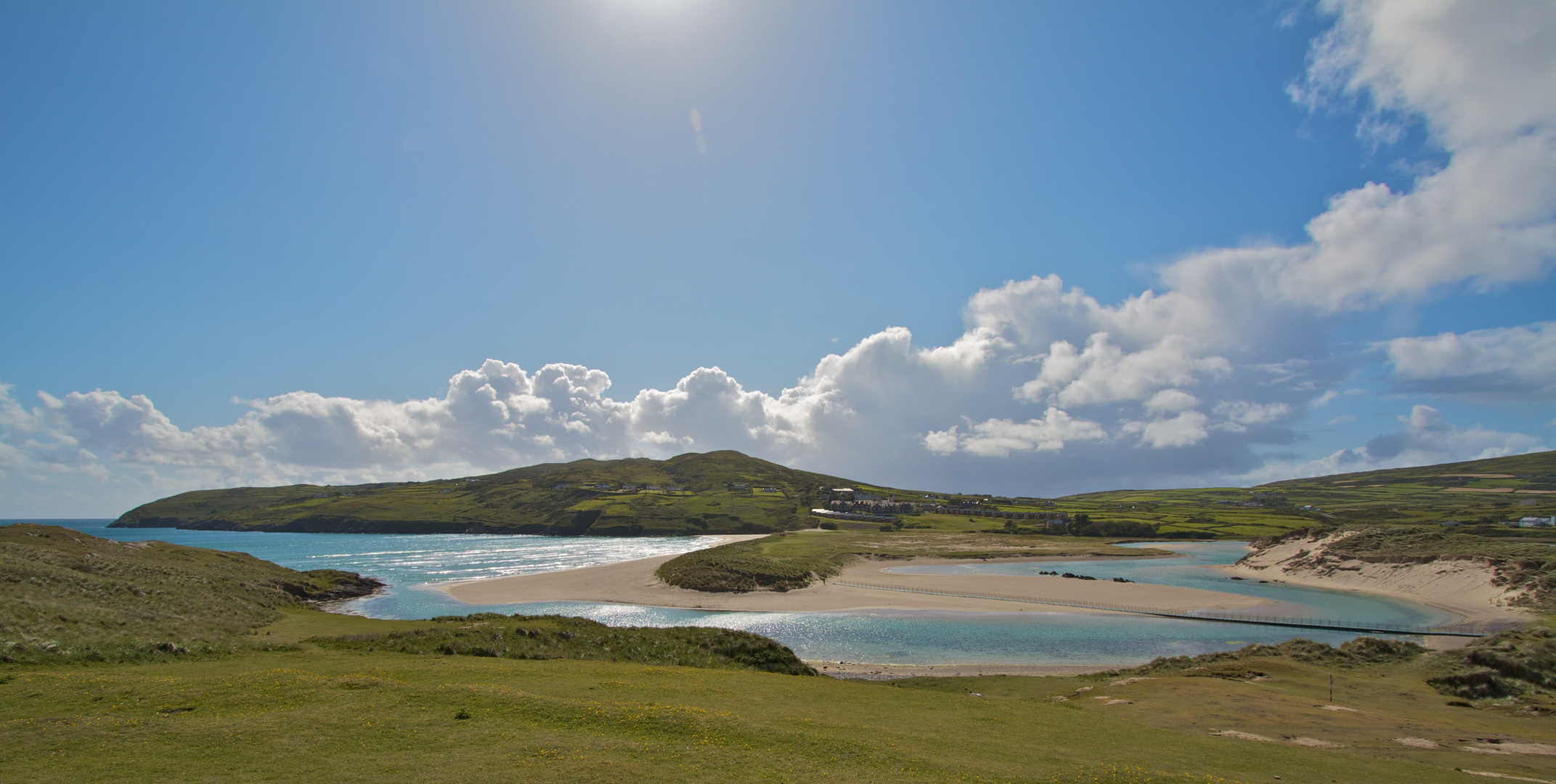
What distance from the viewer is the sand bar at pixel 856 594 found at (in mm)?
60938

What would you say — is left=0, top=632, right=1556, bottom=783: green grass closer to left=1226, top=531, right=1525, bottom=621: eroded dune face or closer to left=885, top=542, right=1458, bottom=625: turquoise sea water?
left=885, top=542, right=1458, bottom=625: turquoise sea water

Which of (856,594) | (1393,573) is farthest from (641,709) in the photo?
(1393,573)

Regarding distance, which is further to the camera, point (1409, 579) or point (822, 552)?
point (822, 552)

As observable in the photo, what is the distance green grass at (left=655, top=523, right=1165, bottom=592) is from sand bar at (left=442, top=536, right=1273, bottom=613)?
2319mm

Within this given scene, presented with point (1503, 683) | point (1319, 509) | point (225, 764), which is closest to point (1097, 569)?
point (1503, 683)

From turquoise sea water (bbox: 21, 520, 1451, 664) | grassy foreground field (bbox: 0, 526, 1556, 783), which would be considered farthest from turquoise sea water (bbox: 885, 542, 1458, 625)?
grassy foreground field (bbox: 0, 526, 1556, 783)

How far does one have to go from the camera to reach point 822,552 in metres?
96.6

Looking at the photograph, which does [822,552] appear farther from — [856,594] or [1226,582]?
[1226,582]

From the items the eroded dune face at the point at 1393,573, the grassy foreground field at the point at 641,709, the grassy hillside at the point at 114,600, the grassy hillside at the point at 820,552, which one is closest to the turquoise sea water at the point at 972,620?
the eroded dune face at the point at 1393,573

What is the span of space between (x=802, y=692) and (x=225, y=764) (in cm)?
1686

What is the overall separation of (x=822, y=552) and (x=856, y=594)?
29009 millimetres

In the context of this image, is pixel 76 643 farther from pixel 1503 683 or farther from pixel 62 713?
pixel 1503 683

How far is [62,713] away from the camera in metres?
15.3

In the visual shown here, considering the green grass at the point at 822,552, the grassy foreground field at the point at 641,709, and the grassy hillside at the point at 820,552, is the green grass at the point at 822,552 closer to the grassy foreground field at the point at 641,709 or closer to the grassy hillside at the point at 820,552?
the grassy hillside at the point at 820,552
